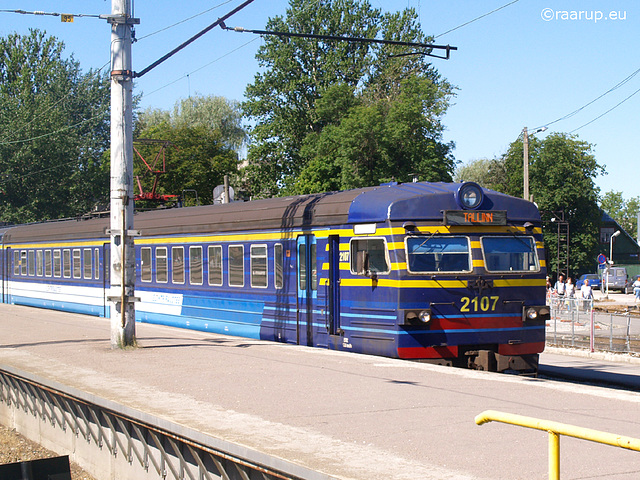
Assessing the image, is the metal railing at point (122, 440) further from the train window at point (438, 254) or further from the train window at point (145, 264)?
the train window at point (145, 264)

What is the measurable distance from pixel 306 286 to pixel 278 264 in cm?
103

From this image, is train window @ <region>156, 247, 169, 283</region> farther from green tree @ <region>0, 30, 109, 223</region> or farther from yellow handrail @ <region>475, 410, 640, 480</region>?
green tree @ <region>0, 30, 109, 223</region>

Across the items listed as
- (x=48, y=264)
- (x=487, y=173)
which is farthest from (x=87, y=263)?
(x=487, y=173)

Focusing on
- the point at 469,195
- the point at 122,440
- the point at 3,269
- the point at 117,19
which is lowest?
the point at 122,440

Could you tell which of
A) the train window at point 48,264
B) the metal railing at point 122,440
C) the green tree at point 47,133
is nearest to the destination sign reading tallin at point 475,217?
the metal railing at point 122,440

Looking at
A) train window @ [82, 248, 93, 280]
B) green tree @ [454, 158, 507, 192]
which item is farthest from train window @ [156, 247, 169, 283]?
green tree @ [454, 158, 507, 192]

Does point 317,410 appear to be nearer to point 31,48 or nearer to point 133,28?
point 133,28

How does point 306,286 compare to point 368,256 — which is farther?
point 306,286

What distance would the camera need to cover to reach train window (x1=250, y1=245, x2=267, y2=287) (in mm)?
14906

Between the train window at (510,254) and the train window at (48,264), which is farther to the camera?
the train window at (48,264)

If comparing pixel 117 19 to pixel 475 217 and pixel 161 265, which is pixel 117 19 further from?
pixel 161 265

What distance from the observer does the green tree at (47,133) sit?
54906 mm

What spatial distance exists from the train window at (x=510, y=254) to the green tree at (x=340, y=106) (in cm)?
3157

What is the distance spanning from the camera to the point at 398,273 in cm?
1145
